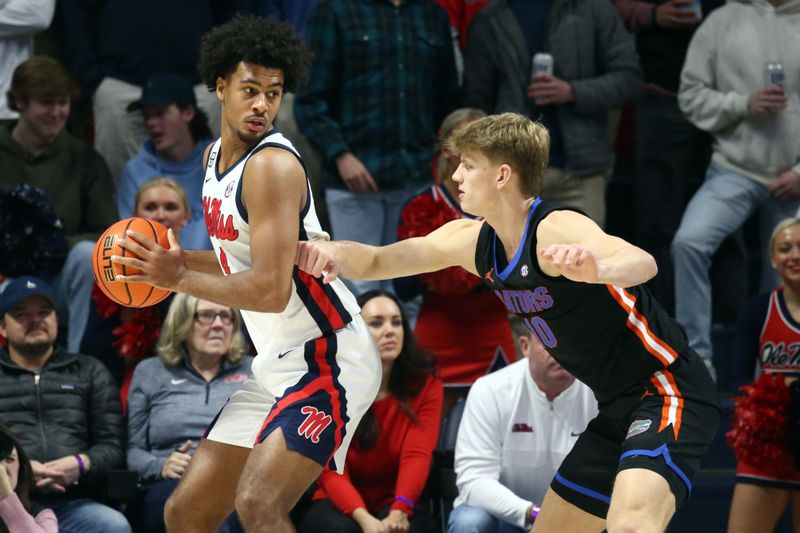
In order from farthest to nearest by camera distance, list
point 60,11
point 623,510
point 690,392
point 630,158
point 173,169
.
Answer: point 630,158 → point 60,11 → point 173,169 → point 690,392 → point 623,510

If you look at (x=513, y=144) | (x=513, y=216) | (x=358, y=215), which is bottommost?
(x=358, y=215)

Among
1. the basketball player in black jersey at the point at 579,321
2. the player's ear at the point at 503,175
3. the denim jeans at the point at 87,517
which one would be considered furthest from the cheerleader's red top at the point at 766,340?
the denim jeans at the point at 87,517

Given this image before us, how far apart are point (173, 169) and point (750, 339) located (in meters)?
3.38

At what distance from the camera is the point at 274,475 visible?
4262mm

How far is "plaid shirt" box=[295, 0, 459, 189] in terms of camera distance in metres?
7.37

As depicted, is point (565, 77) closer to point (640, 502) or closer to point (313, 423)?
point (313, 423)

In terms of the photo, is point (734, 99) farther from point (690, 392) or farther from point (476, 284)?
point (690, 392)

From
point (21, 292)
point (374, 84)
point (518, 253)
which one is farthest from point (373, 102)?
point (518, 253)

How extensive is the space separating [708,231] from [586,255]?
12.1 feet

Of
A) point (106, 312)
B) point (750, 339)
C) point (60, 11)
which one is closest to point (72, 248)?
point (106, 312)

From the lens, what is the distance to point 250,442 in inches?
180

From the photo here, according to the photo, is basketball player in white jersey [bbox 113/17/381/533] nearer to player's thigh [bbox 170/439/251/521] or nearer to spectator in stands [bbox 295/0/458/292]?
player's thigh [bbox 170/439/251/521]

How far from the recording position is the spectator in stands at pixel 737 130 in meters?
7.32

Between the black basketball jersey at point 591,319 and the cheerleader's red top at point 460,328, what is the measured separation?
2.25m
